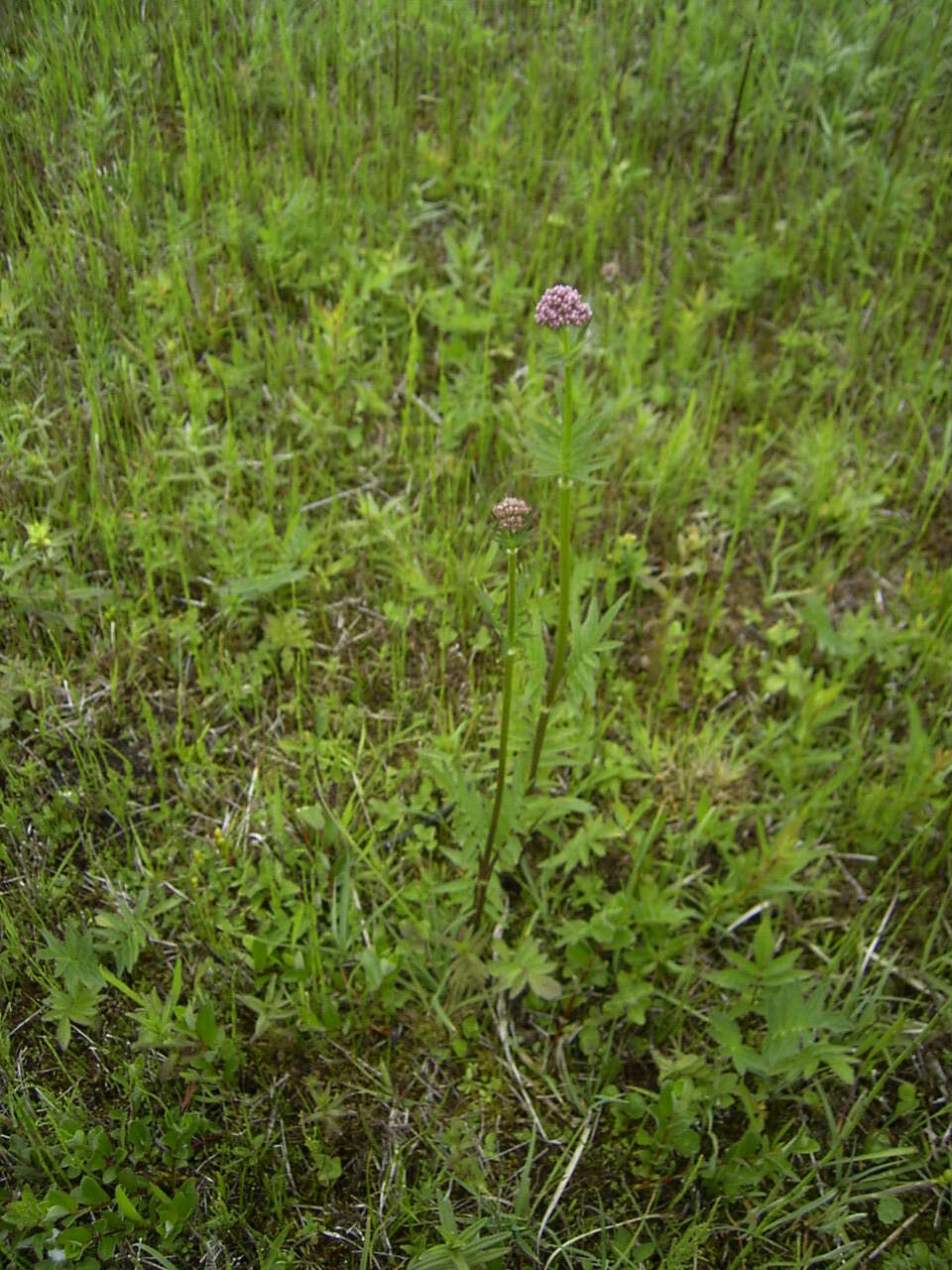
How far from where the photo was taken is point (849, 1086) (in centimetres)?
210

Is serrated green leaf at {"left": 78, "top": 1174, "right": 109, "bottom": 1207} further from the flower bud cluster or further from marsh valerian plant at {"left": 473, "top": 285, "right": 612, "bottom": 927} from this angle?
the flower bud cluster

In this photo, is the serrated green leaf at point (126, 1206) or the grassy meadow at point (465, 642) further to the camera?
the grassy meadow at point (465, 642)

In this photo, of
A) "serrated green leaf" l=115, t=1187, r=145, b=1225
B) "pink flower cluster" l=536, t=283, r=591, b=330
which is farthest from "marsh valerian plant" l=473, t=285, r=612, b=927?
"serrated green leaf" l=115, t=1187, r=145, b=1225

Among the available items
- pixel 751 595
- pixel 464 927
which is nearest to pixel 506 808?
pixel 464 927

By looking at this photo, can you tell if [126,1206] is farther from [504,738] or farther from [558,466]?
[558,466]

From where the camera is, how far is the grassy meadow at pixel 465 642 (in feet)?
6.37

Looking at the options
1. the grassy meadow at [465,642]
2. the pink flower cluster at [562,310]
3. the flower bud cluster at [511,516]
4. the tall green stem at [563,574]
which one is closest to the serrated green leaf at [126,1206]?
the grassy meadow at [465,642]

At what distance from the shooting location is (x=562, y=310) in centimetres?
166

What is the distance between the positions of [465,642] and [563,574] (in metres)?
0.80

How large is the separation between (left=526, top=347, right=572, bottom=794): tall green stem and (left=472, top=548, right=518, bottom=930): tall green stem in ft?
0.26

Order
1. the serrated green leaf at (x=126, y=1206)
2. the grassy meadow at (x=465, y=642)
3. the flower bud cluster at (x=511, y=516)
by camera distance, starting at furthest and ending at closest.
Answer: the grassy meadow at (x=465, y=642), the serrated green leaf at (x=126, y=1206), the flower bud cluster at (x=511, y=516)

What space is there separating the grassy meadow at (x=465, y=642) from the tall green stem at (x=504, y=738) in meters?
0.04

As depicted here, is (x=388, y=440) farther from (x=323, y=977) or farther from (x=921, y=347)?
(x=921, y=347)

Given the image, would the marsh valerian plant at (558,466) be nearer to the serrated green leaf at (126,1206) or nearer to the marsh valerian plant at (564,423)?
the marsh valerian plant at (564,423)
